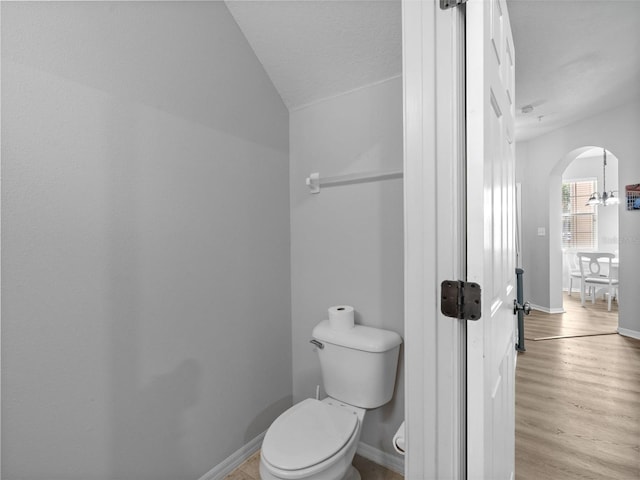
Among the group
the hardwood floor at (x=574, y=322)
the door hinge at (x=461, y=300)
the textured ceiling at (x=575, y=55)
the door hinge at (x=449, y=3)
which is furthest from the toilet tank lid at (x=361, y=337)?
the hardwood floor at (x=574, y=322)

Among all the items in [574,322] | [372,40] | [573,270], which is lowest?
[574,322]

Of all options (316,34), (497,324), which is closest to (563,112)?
(316,34)

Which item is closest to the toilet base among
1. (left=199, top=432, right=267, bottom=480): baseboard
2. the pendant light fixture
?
(left=199, top=432, right=267, bottom=480): baseboard

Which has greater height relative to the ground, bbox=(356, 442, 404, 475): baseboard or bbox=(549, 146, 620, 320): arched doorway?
bbox=(549, 146, 620, 320): arched doorway

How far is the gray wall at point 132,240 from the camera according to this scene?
991 millimetres

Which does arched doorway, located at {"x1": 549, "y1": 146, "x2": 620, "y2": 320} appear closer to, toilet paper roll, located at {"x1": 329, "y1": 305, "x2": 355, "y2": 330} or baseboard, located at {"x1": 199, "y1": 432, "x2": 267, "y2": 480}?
toilet paper roll, located at {"x1": 329, "y1": 305, "x2": 355, "y2": 330}

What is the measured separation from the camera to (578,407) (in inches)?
81.4

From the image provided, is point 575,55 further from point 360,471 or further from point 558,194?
point 360,471

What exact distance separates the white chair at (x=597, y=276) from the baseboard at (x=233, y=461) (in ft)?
16.1

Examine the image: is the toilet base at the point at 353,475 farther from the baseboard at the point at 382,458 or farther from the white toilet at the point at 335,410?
the baseboard at the point at 382,458

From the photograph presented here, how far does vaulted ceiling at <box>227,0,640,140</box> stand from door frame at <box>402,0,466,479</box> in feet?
2.66

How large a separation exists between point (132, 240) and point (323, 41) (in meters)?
1.27

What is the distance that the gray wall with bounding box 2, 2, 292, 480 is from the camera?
991 millimetres

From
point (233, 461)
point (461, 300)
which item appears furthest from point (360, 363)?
point (461, 300)
